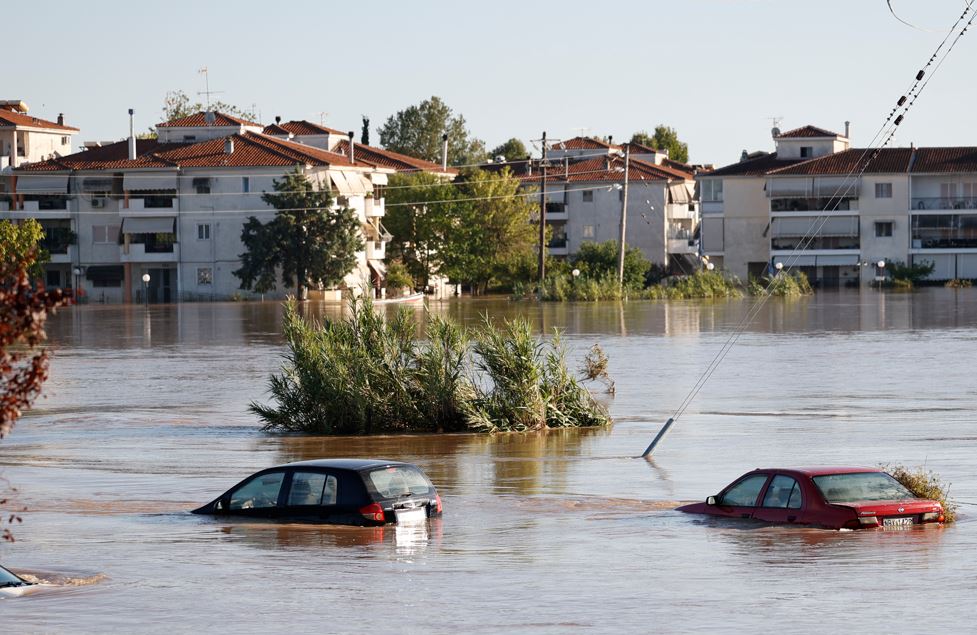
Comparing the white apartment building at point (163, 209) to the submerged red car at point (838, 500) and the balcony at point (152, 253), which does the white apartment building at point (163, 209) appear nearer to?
the balcony at point (152, 253)

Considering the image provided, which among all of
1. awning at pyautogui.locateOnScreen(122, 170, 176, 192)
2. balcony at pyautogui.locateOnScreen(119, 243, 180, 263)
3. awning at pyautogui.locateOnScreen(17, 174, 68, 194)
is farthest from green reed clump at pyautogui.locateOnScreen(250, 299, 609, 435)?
awning at pyautogui.locateOnScreen(17, 174, 68, 194)

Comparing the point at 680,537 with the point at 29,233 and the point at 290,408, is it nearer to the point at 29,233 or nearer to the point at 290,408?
the point at 290,408

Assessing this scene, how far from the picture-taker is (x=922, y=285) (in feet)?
458

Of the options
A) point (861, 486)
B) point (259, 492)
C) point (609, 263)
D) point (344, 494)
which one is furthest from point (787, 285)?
point (344, 494)

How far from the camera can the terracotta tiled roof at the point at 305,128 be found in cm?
14662

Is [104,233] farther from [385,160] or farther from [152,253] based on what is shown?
[385,160]

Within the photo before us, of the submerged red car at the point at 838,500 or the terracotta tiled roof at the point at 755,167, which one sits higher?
the terracotta tiled roof at the point at 755,167

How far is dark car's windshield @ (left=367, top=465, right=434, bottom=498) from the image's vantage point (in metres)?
21.9

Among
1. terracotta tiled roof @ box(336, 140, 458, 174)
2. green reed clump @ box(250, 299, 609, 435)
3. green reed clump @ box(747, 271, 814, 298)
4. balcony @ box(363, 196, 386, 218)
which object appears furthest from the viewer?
terracotta tiled roof @ box(336, 140, 458, 174)

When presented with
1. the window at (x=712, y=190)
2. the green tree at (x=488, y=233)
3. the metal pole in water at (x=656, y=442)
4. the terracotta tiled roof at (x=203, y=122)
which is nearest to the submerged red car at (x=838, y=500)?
the metal pole in water at (x=656, y=442)

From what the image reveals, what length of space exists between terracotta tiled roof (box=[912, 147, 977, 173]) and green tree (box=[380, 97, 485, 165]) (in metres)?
65.6

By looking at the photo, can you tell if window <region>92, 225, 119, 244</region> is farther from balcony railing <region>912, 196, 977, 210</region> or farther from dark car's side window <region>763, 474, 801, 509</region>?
→ dark car's side window <region>763, 474, 801, 509</region>

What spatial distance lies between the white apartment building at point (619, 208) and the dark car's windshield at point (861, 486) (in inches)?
4759

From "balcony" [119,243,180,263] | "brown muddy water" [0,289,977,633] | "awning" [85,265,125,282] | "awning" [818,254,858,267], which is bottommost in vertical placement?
"brown muddy water" [0,289,977,633]
